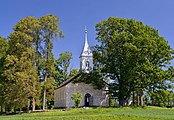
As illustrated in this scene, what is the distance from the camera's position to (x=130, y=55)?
44688 millimetres

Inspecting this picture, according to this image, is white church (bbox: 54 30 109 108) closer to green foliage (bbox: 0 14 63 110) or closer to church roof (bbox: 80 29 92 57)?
green foliage (bbox: 0 14 63 110)

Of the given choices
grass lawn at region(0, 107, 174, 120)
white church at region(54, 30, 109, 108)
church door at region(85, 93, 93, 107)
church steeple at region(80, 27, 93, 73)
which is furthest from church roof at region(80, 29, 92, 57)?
grass lawn at region(0, 107, 174, 120)

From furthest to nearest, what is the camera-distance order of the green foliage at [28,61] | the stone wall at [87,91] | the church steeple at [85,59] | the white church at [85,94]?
the church steeple at [85,59] < the stone wall at [87,91] < the white church at [85,94] < the green foliage at [28,61]

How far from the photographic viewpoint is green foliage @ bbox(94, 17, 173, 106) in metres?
44.5

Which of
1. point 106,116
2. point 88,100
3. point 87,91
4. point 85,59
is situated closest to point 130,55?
point 87,91

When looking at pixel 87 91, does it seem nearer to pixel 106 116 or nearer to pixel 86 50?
pixel 86 50

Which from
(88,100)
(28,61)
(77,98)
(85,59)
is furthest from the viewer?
(85,59)

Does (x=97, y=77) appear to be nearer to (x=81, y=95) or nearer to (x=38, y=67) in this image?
(x=81, y=95)

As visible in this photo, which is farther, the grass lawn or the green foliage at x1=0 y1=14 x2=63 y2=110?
the green foliage at x1=0 y1=14 x2=63 y2=110

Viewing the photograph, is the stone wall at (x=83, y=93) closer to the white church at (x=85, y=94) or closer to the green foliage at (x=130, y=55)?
the white church at (x=85, y=94)

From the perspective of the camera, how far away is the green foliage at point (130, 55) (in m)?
44.5

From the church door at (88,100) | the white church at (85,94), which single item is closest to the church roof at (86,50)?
the white church at (85,94)

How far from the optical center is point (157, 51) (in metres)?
45.8

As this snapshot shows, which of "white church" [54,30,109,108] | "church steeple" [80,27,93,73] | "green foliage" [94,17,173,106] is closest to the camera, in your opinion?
"green foliage" [94,17,173,106]
